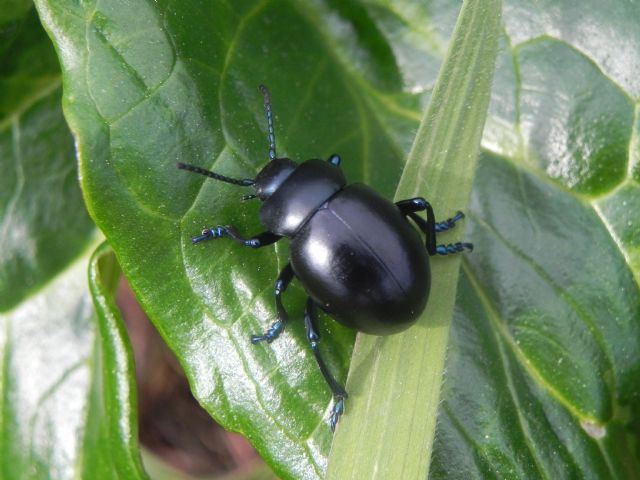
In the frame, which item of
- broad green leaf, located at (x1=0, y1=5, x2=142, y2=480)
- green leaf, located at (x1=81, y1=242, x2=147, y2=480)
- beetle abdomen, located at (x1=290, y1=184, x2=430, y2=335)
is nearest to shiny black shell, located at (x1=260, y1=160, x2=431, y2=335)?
beetle abdomen, located at (x1=290, y1=184, x2=430, y2=335)

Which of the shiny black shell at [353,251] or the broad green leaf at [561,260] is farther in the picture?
the broad green leaf at [561,260]

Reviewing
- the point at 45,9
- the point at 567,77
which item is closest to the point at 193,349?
the point at 45,9

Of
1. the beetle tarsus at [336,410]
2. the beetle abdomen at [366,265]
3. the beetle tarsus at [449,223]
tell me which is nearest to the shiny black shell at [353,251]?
the beetle abdomen at [366,265]

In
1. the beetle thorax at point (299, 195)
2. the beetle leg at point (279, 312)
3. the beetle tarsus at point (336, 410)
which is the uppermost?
the beetle thorax at point (299, 195)

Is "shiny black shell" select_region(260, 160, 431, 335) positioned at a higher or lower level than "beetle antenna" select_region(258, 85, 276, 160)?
lower

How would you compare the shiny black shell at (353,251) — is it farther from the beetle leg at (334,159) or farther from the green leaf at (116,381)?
the green leaf at (116,381)

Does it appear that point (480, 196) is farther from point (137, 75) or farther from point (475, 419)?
point (137, 75)

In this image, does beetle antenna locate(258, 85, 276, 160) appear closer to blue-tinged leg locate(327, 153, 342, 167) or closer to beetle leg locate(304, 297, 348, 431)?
blue-tinged leg locate(327, 153, 342, 167)
